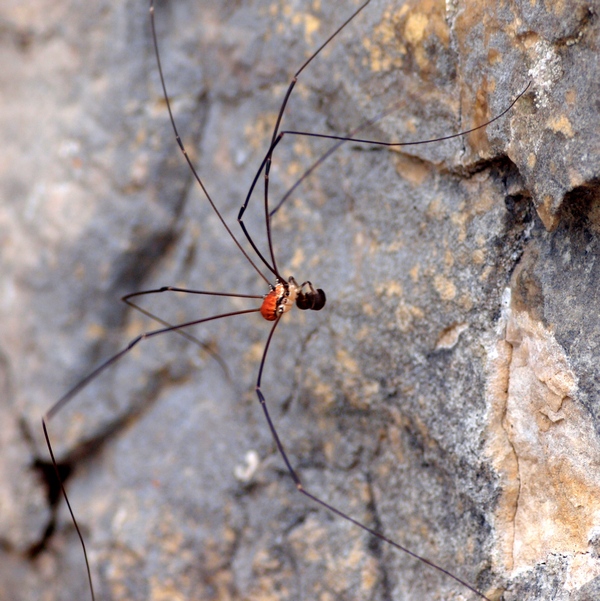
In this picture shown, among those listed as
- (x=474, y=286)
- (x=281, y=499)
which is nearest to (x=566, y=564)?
(x=474, y=286)

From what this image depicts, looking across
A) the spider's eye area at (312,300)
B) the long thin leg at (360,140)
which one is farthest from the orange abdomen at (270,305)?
the long thin leg at (360,140)

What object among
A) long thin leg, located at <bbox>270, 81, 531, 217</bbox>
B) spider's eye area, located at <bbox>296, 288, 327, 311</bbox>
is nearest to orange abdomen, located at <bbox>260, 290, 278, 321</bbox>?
spider's eye area, located at <bbox>296, 288, 327, 311</bbox>

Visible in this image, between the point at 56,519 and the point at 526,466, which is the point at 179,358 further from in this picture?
the point at 526,466

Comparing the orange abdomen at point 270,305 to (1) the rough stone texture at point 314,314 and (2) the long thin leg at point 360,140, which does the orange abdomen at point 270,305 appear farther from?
(2) the long thin leg at point 360,140

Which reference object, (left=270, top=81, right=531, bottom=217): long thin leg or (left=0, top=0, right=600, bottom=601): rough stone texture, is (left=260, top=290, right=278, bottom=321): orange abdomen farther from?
(left=270, top=81, right=531, bottom=217): long thin leg

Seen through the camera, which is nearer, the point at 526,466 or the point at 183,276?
the point at 526,466

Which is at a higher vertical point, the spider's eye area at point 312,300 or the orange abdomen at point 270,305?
the orange abdomen at point 270,305

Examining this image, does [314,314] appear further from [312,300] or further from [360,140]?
[360,140]

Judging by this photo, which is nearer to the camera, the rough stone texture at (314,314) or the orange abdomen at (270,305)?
the rough stone texture at (314,314)
